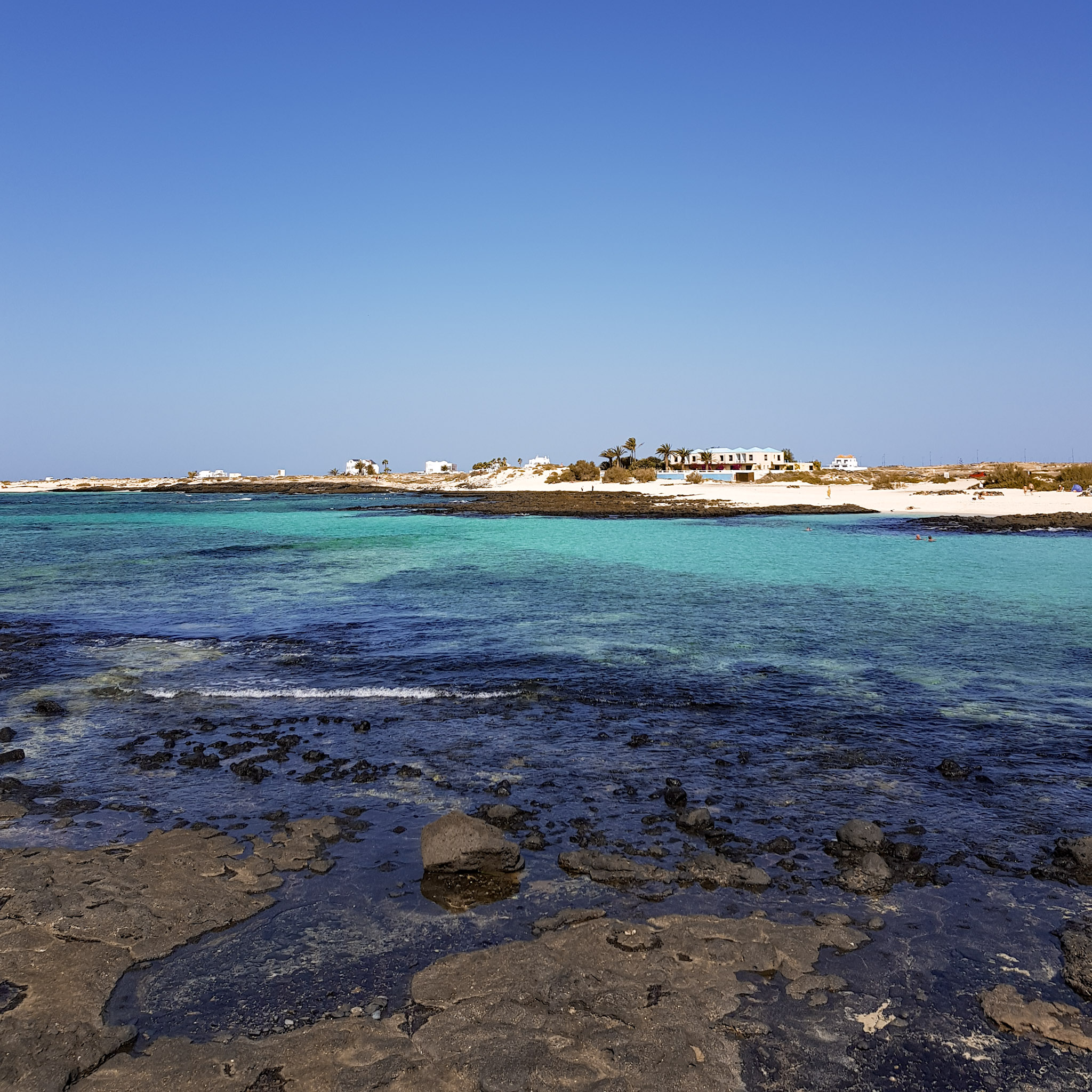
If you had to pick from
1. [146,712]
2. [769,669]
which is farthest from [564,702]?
[146,712]

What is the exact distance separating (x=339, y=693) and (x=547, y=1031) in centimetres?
1174

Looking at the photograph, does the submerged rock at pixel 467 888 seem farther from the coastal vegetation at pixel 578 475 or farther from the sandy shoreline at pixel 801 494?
the coastal vegetation at pixel 578 475

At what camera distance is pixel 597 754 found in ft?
44.3

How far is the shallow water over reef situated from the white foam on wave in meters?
0.09

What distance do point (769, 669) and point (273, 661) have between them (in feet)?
41.3

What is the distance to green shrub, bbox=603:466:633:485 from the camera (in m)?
142

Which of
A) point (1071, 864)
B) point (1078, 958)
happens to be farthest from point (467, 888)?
point (1071, 864)

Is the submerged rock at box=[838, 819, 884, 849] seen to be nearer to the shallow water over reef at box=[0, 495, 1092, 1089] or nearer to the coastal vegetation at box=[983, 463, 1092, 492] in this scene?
the shallow water over reef at box=[0, 495, 1092, 1089]

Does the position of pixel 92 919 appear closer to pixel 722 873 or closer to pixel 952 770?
pixel 722 873

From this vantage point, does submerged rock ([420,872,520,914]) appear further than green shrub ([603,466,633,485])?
No

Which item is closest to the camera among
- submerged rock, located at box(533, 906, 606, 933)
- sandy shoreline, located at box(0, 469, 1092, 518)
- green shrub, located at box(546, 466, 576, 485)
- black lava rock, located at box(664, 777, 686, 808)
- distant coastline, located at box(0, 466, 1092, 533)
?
submerged rock, located at box(533, 906, 606, 933)

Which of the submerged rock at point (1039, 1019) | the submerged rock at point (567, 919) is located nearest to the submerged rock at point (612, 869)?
the submerged rock at point (567, 919)

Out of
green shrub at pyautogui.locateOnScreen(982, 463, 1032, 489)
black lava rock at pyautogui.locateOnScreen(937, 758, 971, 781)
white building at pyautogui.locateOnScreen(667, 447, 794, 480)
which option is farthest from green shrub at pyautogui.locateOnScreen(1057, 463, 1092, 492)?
black lava rock at pyautogui.locateOnScreen(937, 758, 971, 781)

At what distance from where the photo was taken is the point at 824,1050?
20.8 ft
